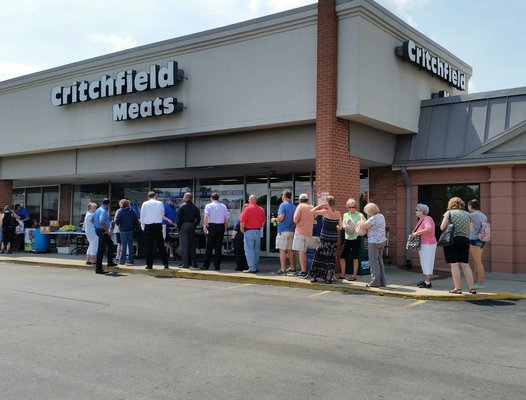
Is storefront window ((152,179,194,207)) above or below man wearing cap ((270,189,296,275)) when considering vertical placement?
above

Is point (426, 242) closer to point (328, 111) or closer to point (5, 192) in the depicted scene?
point (328, 111)

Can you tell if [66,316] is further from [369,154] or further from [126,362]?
[369,154]

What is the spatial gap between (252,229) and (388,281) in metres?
3.47

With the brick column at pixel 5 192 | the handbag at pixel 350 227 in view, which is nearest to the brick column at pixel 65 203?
the brick column at pixel 5 192

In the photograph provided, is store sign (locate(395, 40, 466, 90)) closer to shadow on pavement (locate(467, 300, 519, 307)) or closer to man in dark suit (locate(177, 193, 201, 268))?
man in dark suit (locate(177, 193, 201, 268))

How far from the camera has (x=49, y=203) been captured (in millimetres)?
24484

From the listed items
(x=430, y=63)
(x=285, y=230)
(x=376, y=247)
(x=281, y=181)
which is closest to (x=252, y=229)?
(x=285, y=230)

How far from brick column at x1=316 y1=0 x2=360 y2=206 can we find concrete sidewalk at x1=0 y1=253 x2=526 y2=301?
2.43 meters

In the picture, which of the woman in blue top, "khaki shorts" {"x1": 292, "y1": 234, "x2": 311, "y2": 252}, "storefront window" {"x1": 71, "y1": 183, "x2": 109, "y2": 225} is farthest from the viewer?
"storefront window" {"x1": 71, "y1": 183, "x2": 109, "y2": 225}

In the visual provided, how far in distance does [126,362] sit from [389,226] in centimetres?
1076

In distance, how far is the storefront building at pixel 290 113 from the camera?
12164mm

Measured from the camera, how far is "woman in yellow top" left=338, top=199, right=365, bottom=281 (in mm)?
11031

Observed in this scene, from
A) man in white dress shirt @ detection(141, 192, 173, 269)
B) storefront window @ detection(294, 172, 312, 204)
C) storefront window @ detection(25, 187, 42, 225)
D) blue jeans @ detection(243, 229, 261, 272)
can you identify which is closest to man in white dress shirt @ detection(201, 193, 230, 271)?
blue jeans @ detection(243, 229, 261, 272)

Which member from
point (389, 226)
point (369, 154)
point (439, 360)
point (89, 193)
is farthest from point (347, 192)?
point (89, 193)
